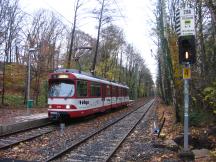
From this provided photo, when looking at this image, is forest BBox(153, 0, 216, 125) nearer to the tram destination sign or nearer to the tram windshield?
the tram destination sign

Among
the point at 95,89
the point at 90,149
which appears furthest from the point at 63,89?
the point at 90,149

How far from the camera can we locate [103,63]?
57.2m

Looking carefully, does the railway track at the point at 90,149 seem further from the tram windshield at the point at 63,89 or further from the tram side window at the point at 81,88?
the tram side window at the point at 81,88

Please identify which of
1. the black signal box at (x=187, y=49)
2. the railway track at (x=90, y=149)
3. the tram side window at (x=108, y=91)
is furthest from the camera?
the tram side window at (x=108, y=91)

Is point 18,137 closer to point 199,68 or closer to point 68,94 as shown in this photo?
point 68,94

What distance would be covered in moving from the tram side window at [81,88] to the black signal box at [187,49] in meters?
10.7

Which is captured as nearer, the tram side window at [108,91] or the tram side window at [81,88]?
the tram side window at [81,88]

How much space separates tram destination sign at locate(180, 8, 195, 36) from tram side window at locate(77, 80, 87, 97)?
10.7 m

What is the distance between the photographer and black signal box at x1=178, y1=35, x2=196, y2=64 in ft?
32.5

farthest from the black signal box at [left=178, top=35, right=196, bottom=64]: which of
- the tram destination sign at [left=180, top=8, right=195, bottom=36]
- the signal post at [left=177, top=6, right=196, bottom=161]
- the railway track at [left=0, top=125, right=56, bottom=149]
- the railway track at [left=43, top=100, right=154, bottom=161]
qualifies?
the railway track at [left=0, top=125, right=56, bottom=149]

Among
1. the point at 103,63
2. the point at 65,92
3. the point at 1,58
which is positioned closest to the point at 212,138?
the point at 65,92

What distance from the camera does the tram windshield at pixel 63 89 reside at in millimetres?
19503

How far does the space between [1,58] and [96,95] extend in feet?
44.0

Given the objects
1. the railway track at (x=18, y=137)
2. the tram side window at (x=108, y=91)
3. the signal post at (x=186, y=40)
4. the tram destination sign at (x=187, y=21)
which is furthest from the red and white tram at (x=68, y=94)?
the tram destination sign at (x=187, y=21)
